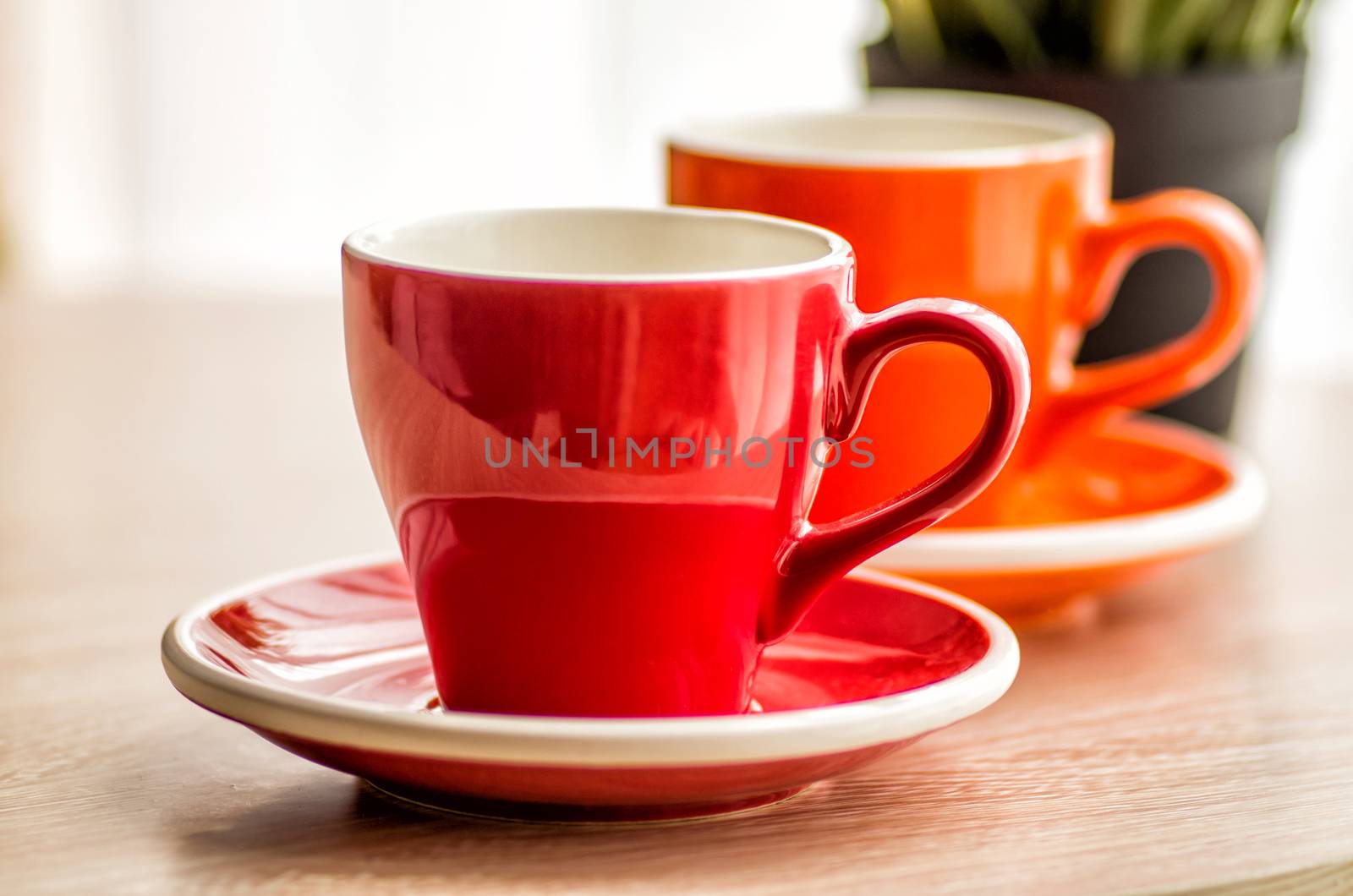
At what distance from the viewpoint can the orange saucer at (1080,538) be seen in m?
0.57

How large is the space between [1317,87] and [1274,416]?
73 centimetres

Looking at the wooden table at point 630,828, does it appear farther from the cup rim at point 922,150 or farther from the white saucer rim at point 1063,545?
the cup rim at point 922,150

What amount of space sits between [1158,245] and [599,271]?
27 cm

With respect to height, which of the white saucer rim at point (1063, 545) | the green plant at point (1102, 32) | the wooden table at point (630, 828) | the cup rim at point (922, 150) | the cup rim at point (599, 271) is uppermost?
the green plant at point (1102, 32)

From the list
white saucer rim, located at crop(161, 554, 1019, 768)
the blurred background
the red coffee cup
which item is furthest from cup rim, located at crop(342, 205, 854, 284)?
the blurred background

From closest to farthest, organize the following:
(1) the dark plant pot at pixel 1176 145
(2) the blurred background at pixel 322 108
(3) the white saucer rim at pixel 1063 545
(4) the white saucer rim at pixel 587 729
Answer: (4) the white saucer rim at pixel 587 729, (3) the white saucer rim at pixel 1063 545, (1) the dark plant pot at pixel 1176 145, (2) the blurred background at pixel 322 108

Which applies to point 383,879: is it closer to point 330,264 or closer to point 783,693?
point 783,693

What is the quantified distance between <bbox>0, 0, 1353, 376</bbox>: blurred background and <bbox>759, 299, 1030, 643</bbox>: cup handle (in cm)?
187

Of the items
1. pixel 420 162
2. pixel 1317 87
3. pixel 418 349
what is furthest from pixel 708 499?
pixel 420 162

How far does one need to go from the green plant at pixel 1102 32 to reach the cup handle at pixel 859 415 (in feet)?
1.51

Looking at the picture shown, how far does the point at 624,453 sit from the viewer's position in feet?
1.33

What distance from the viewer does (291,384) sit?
0.95 meters

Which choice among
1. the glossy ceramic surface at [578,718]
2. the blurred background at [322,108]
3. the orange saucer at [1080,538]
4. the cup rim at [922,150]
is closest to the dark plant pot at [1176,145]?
the cup rim at [922,150]

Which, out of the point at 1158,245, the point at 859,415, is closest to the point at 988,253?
the point at 1158,245
